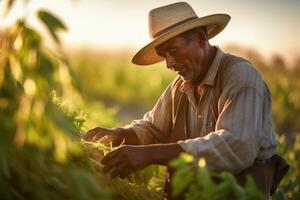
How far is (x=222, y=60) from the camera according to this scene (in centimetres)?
434

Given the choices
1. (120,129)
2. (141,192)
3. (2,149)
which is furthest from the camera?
(120,129)

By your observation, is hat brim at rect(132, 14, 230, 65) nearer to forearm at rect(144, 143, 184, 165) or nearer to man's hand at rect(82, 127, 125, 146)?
man's hand at rect(82, 127, 125, 146)

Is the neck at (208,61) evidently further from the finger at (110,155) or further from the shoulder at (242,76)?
the finger at (110,155)

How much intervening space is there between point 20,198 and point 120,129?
5.93ft

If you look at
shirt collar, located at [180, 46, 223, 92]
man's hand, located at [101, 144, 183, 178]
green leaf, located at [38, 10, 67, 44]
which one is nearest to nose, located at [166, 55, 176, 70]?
shirt collar, located at [180, 46, 223, 92]

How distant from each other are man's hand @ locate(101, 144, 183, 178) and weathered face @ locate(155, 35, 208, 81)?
2.56ft

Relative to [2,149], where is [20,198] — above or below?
below

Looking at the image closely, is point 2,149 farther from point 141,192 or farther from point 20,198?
point 141,192

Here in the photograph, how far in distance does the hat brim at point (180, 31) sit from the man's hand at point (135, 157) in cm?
82

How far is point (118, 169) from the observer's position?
142 inches

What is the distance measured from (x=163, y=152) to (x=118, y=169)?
0.25m

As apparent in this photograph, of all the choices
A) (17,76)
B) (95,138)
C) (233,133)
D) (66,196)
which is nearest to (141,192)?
(95,138)

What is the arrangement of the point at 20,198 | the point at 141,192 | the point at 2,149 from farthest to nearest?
the point at 141,192
the point at 20,198
the point at 2,149

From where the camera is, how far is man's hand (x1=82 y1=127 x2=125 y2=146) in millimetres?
4316
